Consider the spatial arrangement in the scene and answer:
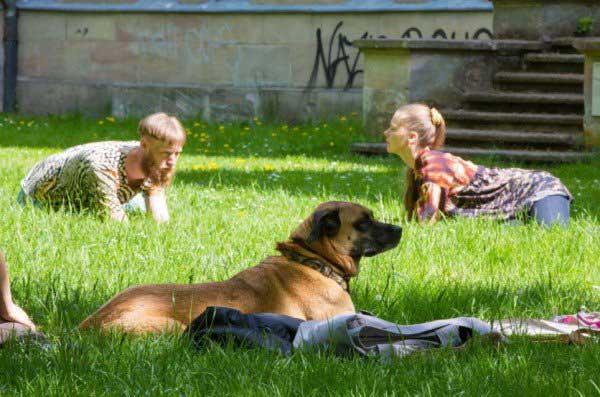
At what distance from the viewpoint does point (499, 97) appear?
51.6 feet

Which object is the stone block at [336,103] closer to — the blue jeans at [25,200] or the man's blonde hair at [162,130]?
the blue jeans at [25,200]

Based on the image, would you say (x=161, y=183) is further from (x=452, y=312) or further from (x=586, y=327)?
(x=586, y=327)

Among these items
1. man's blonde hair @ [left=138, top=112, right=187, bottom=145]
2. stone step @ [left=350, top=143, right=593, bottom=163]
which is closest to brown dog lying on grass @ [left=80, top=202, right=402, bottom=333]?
man's blonde hair @ [left=138, top=112, right=187, bottom=145]

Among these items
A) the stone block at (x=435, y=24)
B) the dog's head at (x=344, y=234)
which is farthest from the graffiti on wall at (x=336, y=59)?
the dog's head at (x=344, y=234)

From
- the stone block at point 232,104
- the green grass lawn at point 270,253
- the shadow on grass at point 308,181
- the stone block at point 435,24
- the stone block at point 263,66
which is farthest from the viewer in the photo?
the stone block at point 232,104

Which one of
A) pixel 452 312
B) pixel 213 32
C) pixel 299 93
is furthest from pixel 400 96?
pixel 452 312

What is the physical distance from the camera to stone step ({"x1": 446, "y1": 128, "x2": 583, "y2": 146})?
1450 centimetres

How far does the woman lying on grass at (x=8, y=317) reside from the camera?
497 cm

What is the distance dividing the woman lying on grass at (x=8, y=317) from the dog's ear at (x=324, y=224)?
1.31 m

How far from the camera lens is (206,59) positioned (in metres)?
23.0

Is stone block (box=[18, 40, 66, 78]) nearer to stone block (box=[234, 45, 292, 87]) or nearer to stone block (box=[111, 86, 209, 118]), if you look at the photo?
stone block (box=[111, 86, 209, 118])

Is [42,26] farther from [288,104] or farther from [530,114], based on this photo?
[530,114]

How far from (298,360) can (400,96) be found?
11.2 meters

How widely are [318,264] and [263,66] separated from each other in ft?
55.8
